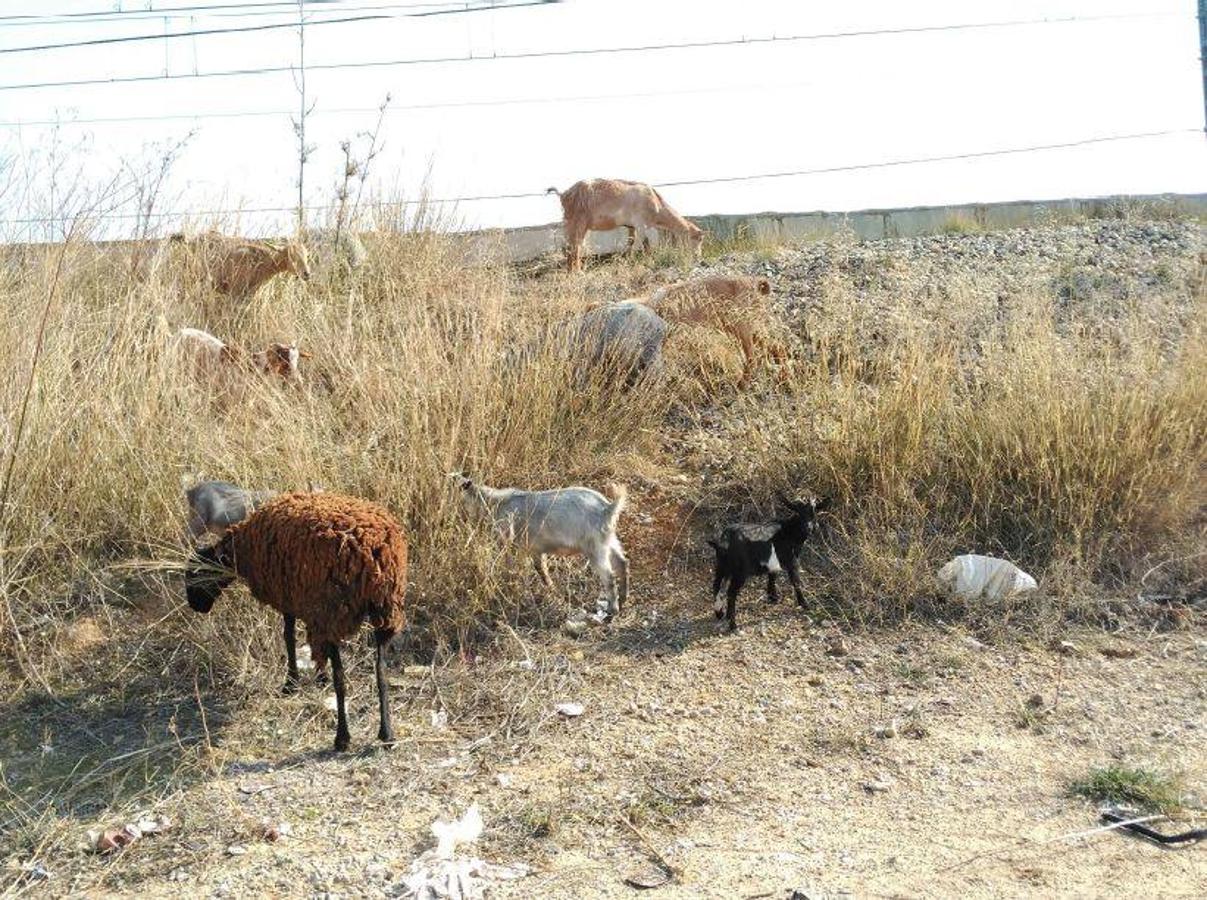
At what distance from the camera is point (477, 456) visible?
22.2ft

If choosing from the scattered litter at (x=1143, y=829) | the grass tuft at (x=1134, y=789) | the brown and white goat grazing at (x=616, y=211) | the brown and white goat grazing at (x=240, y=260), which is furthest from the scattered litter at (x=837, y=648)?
the brown and white goat grazing at (x=616, y=211)

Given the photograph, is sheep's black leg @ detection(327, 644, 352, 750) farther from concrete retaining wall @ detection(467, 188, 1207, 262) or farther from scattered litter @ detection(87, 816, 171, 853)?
concrete retaining wall @ detection(467, 188, 1207, 262)

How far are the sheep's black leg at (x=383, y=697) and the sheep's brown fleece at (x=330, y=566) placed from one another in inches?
1.5

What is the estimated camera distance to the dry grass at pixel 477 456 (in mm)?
5348

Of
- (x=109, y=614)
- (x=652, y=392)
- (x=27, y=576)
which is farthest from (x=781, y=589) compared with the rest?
(x=27, y=576)

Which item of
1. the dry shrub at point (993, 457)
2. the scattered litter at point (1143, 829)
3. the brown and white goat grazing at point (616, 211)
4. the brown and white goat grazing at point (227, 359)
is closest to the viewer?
the scattered litter at point (1143, 829)

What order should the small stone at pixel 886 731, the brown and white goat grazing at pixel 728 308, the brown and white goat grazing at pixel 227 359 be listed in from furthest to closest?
the brown and white goat grazing at pixel 728 308 < the brown and white goat grazing at pixel 227 359 < the small stone at pixel 886 731

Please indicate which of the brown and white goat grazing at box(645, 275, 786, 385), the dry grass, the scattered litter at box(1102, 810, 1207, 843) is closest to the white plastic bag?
the dry grass

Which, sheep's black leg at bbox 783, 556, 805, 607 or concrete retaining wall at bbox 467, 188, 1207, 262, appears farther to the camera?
concrete retaining wall at bbox 467, 188, 1207, 262

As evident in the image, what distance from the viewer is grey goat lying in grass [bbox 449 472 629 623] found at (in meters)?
5.91

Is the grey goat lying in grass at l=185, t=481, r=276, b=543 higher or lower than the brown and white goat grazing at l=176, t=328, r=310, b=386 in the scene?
lower

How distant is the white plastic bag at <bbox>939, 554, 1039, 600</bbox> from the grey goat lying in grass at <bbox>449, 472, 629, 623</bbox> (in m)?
1.68

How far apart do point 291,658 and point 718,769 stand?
1.87 metres

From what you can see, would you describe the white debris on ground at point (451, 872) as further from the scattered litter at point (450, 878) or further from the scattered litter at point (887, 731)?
the scattered litter at point (887, 731)
